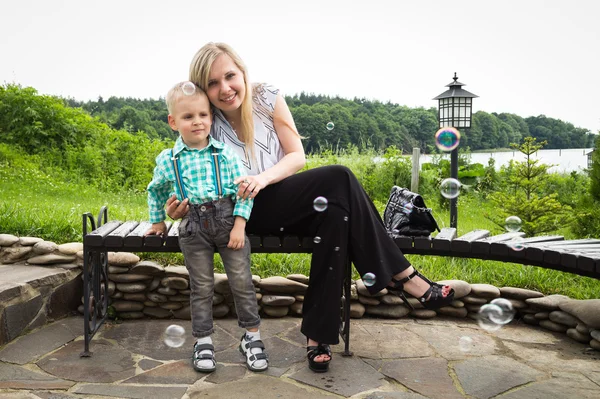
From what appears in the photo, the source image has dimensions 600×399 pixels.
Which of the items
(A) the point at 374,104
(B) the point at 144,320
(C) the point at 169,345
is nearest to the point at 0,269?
(B) the point at 144,320

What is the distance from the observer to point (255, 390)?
2.38 metres

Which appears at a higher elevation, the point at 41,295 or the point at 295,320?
the point at 41,295

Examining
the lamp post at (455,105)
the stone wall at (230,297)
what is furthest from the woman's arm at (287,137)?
the lamp post at (455,105)

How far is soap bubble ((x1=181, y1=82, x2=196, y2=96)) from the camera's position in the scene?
103 inches

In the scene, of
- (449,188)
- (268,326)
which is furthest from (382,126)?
(268,326)

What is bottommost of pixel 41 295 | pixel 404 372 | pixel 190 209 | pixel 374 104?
pixel 404 372

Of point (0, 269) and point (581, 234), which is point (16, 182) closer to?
point (0, 269)

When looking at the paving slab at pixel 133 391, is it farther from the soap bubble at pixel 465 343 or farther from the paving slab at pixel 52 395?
the soap bubble at pixel 465 343

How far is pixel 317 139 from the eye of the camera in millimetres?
11227

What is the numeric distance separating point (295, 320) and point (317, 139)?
804 centimetres

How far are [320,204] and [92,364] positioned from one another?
1.24 meters

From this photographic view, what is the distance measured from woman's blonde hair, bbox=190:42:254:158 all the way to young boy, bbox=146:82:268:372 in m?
0.11

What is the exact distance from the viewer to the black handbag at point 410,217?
111 inches

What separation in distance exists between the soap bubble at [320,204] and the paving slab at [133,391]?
93 cm
